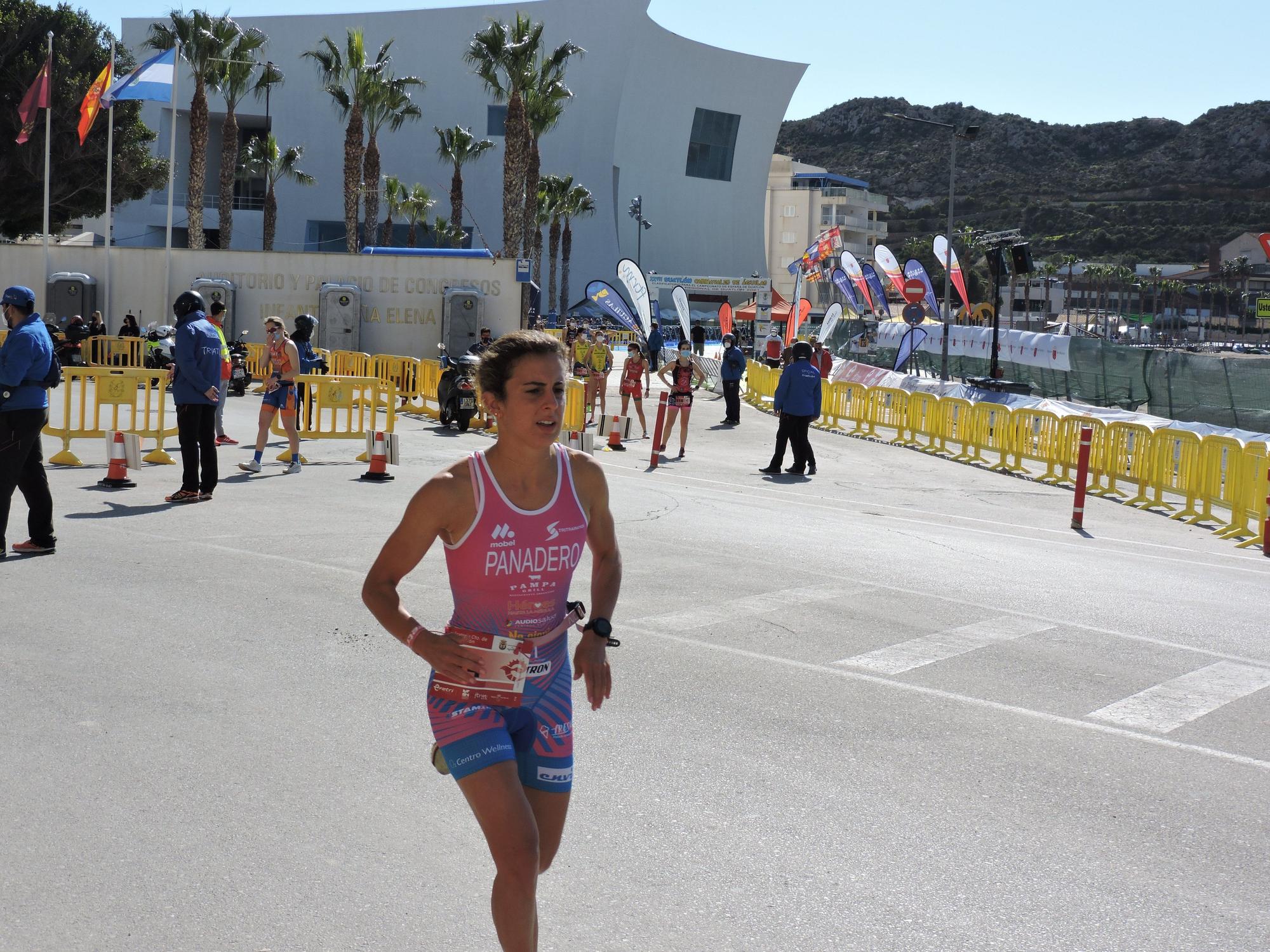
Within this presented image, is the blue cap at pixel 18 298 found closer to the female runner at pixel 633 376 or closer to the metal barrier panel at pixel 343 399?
the metal barrier panel at pixel 343 399

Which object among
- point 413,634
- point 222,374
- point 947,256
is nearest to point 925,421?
point 222,374

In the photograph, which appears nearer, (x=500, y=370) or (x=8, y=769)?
(x=500, y=370)

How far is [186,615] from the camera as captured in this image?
315 inches

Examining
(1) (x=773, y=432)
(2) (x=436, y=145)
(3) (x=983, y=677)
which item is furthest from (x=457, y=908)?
(2) (x=436, y=145)

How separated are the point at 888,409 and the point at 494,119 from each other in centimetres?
6952

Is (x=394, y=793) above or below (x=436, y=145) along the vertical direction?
below

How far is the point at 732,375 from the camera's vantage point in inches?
1021

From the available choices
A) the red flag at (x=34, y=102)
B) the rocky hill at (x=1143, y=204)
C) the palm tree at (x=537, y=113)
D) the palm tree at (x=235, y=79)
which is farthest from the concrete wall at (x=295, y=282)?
the rocky hill at (x=1143, y=204)

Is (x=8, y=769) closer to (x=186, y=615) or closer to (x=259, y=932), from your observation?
(x=259, y=932)

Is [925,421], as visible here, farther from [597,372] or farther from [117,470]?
[117,470]

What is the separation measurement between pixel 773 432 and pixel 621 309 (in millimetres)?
10028

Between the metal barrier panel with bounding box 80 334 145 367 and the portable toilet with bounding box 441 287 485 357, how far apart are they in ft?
24.3

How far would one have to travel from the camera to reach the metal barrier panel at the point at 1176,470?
15.6 meters

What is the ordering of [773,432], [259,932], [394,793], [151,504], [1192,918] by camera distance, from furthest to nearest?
[773,432] → [151,504] → [394,793] → [1192,918] → [259,932]
